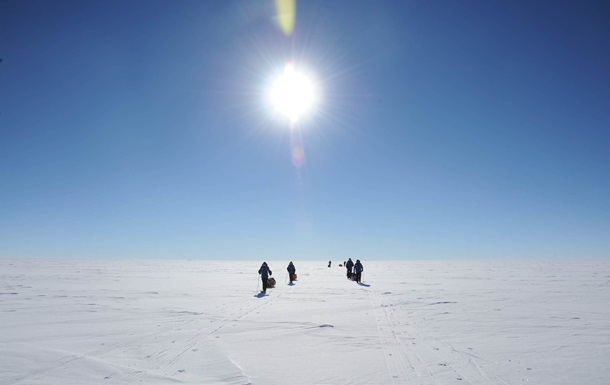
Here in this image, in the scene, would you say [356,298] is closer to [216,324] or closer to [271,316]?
[271,316]

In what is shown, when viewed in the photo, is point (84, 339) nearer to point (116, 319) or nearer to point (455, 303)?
point (116, 319)

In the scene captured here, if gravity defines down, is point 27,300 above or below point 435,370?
above

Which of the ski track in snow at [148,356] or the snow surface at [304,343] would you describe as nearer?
the ski track in snow at [148,356]

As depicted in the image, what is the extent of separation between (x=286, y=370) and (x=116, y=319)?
267 inches

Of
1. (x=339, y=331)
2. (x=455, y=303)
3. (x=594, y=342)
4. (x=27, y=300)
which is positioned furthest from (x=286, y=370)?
(x=27, y=300)

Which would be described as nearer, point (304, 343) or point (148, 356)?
point (148, 356)

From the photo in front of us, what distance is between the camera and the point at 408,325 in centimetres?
950

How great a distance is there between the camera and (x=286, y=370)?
589 centimetres

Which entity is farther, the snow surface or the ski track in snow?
the snow surface

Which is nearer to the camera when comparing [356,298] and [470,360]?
[470,360]

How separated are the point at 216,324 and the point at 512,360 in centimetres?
688

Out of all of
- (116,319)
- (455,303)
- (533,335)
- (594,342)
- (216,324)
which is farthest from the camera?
(455,303)

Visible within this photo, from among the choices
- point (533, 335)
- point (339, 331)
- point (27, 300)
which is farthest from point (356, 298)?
point (27, 300)

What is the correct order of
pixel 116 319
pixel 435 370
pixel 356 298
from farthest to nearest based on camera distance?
1. pixel 356 298
2. pixel 116 319
3. pixel 435 370
